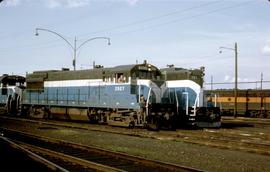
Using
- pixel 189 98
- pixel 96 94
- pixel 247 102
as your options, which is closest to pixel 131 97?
pixel 96 94

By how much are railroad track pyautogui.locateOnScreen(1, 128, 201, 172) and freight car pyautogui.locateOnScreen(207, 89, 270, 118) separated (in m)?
26.4

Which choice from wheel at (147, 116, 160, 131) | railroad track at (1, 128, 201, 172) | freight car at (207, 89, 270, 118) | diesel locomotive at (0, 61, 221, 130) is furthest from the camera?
freight car at (207, 89, 270, 118)

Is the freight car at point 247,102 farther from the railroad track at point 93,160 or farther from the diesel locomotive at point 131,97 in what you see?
the railroad track at point 93,160

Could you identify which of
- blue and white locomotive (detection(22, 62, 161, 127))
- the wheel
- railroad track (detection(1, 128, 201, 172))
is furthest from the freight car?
railroad track (detection(1, 128, 201, 172))

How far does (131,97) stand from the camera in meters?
22.7

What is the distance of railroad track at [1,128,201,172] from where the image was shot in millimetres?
10938

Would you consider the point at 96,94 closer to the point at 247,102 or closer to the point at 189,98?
the point at 189,98

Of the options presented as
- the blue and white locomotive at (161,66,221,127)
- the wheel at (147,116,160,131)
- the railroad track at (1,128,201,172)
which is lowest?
the railroad track at (1,128,201,172)

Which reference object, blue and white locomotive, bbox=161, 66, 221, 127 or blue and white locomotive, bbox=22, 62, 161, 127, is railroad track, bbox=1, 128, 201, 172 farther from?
blue and white locomotive, bbox=161, 66, 221, 127

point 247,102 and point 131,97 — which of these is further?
point 247,102

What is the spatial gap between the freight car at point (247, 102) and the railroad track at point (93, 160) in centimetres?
2640

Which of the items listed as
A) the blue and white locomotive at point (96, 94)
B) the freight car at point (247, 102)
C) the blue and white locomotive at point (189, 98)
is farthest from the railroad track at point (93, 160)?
the freight car at point (247, 102)

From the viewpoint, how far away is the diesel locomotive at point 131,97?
22.7 meters

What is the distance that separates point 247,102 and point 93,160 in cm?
3309
